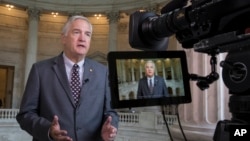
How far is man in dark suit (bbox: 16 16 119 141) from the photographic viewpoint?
8.83ft

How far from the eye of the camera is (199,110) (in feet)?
17.7

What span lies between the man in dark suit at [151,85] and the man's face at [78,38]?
3.36ft

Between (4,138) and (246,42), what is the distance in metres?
16.8

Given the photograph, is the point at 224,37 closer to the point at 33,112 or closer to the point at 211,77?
the point at 211,77

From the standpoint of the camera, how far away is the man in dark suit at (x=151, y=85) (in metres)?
1.78

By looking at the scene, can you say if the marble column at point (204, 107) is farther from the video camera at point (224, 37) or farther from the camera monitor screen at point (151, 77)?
the video camera at point (224, 37)

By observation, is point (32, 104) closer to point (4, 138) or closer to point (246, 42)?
point (246, 42)

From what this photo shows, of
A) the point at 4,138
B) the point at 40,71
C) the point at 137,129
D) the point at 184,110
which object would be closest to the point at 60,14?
the point at 4,138

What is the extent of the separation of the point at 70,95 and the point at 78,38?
1.57 ft

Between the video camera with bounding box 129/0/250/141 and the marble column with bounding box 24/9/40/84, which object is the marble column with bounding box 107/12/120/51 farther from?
the video camera with bounding box 129/0/250/141

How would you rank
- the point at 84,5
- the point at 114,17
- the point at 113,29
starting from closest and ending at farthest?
the point at 113,29 < the point at 114,17 < the point at 84,5

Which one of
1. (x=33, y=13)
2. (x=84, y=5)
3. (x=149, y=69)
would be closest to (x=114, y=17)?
(x=84, y=5)

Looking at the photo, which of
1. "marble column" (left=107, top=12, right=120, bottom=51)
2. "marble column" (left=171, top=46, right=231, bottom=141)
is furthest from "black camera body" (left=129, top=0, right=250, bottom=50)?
"marble column" (left=107, top=12, right=120, bottom=51)

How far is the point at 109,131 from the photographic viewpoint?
99.0 inches
